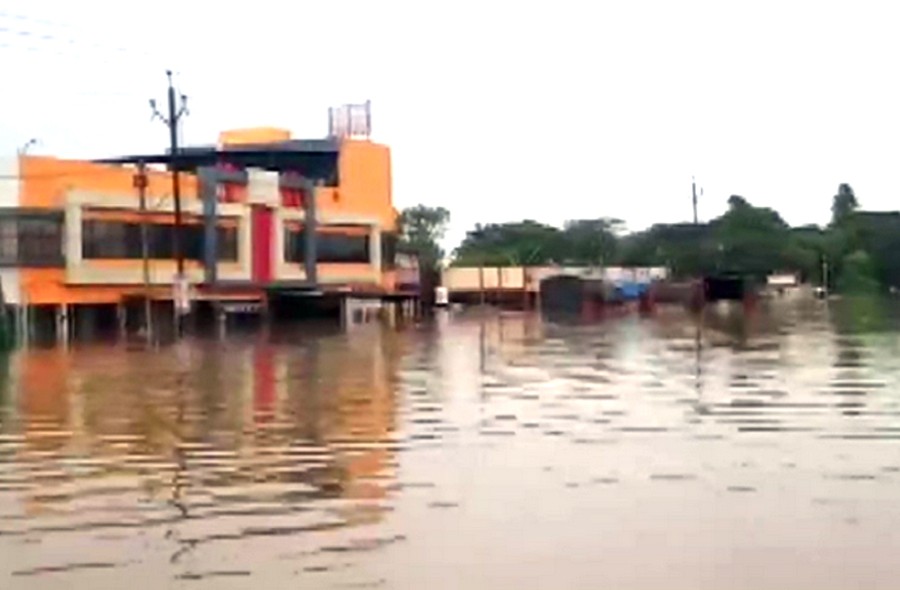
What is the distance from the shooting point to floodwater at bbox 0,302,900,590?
837 centimetres

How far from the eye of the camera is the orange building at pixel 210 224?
5272cm

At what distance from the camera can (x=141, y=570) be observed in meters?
8.31

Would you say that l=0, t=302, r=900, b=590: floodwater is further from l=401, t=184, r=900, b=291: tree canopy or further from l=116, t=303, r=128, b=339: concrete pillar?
l=401, t=184, r=900, b=291: tree canopy

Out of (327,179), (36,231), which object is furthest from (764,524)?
(327,179)

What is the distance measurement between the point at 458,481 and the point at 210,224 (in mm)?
48250

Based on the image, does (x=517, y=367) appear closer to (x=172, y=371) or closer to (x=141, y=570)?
(x=172, y=371)

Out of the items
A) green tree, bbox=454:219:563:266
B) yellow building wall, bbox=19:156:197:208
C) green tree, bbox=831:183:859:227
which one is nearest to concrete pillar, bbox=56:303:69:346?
yellow building wall, bbox=19:156:197:208

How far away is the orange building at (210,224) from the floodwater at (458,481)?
2895 centimetres

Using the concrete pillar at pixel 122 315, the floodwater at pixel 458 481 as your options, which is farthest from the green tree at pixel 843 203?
the floodwater at pixel 458 481

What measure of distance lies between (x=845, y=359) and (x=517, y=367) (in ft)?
19.1

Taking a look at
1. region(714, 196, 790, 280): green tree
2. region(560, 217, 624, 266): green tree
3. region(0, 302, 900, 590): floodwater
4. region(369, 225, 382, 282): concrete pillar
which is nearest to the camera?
region(0, 302, 900, 590): floodwater

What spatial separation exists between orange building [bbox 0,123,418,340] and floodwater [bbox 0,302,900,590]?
28.9 meters

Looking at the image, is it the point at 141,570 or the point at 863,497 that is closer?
the point at 141,570

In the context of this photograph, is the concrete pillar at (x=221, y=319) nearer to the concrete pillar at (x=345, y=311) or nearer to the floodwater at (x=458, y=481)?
the concrete pillar at (x=345, y=311)
